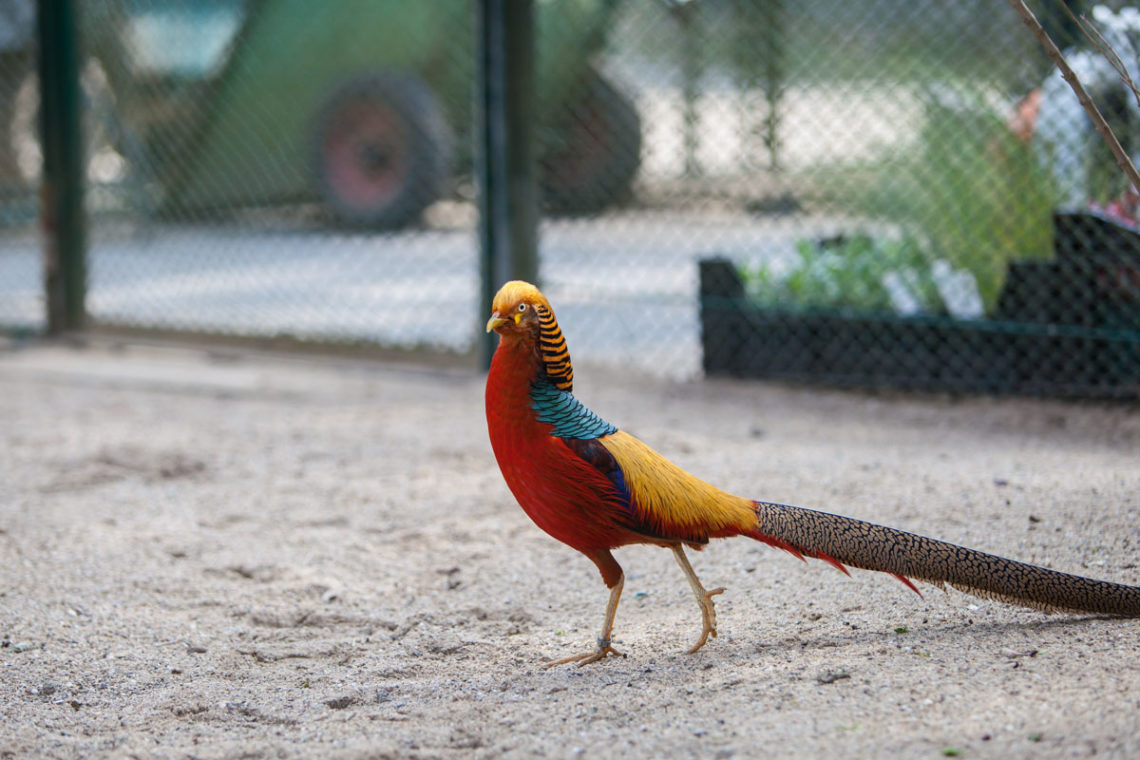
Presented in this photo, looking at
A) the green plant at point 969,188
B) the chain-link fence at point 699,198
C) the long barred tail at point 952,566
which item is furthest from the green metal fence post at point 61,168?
the long barred tail at point 952,566

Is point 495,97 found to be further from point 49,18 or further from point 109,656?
point 109,656

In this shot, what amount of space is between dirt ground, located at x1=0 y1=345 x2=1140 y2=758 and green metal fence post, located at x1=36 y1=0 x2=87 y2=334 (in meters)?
1.90

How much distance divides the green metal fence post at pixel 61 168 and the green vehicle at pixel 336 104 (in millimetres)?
194

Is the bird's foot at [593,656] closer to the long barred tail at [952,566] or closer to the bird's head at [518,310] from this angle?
the long barred tail at [952,566]

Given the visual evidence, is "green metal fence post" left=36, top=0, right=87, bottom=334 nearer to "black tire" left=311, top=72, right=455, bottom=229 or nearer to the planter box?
"black tire" left=311, top=72, right=455, bottom=229

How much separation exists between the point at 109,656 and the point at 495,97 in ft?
10.9

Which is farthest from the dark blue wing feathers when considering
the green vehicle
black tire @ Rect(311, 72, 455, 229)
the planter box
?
black tire @ Rect(311, 72, 455, 229)

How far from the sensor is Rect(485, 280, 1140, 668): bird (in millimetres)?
2289

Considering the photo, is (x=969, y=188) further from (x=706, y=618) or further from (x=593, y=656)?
(x=593, y=656)

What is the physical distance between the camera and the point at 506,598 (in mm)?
2943

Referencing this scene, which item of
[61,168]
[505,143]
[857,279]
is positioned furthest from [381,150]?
[857,279]

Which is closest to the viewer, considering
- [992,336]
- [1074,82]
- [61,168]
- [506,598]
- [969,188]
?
[1074,82]

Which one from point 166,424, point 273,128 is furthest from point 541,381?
point 273,128

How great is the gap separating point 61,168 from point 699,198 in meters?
3.67
